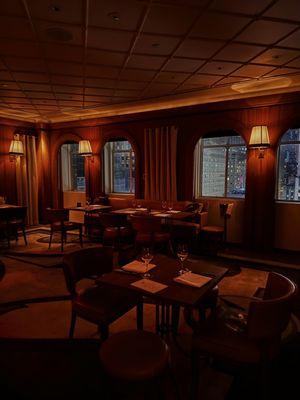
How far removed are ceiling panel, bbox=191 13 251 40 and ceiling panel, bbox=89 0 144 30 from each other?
0.63 meters

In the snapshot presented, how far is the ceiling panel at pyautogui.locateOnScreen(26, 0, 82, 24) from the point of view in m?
2.44

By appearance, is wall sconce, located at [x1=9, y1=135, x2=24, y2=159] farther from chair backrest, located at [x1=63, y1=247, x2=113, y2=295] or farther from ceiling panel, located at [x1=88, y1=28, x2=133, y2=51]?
chair backrest, located at [x1=63, y1=247, x2=113, y2=295]

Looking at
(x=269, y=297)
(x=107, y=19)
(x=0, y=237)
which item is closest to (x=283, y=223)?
(x=269, y=297)

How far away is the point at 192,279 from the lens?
2059mm

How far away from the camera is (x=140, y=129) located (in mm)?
6625

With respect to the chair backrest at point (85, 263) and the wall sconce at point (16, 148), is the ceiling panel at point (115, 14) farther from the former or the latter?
the wall sconce at point (16, 148)

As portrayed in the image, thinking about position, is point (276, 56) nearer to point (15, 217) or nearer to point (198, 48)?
point (198, 48)

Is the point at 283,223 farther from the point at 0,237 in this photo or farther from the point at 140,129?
the point at 0,237

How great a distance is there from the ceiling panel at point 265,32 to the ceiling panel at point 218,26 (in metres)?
0.12

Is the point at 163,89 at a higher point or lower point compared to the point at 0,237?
higher

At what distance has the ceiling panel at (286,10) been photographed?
7.92 ft

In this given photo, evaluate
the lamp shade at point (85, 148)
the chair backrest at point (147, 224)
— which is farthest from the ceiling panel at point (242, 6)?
the lamp shade at point (85, 148)

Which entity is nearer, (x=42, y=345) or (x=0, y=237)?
(x=42, y=345)

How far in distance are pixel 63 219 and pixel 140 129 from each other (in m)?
2.78
